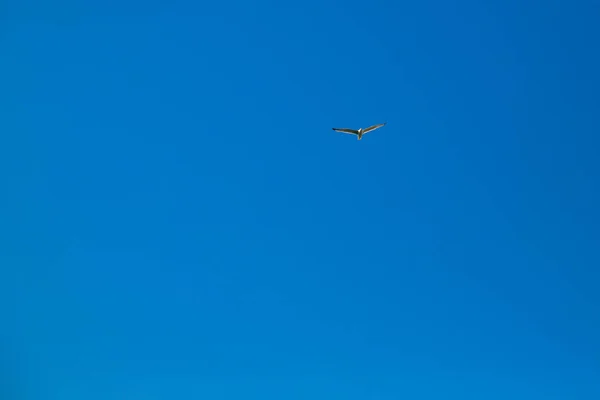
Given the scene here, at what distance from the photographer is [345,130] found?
4362 centimetres
